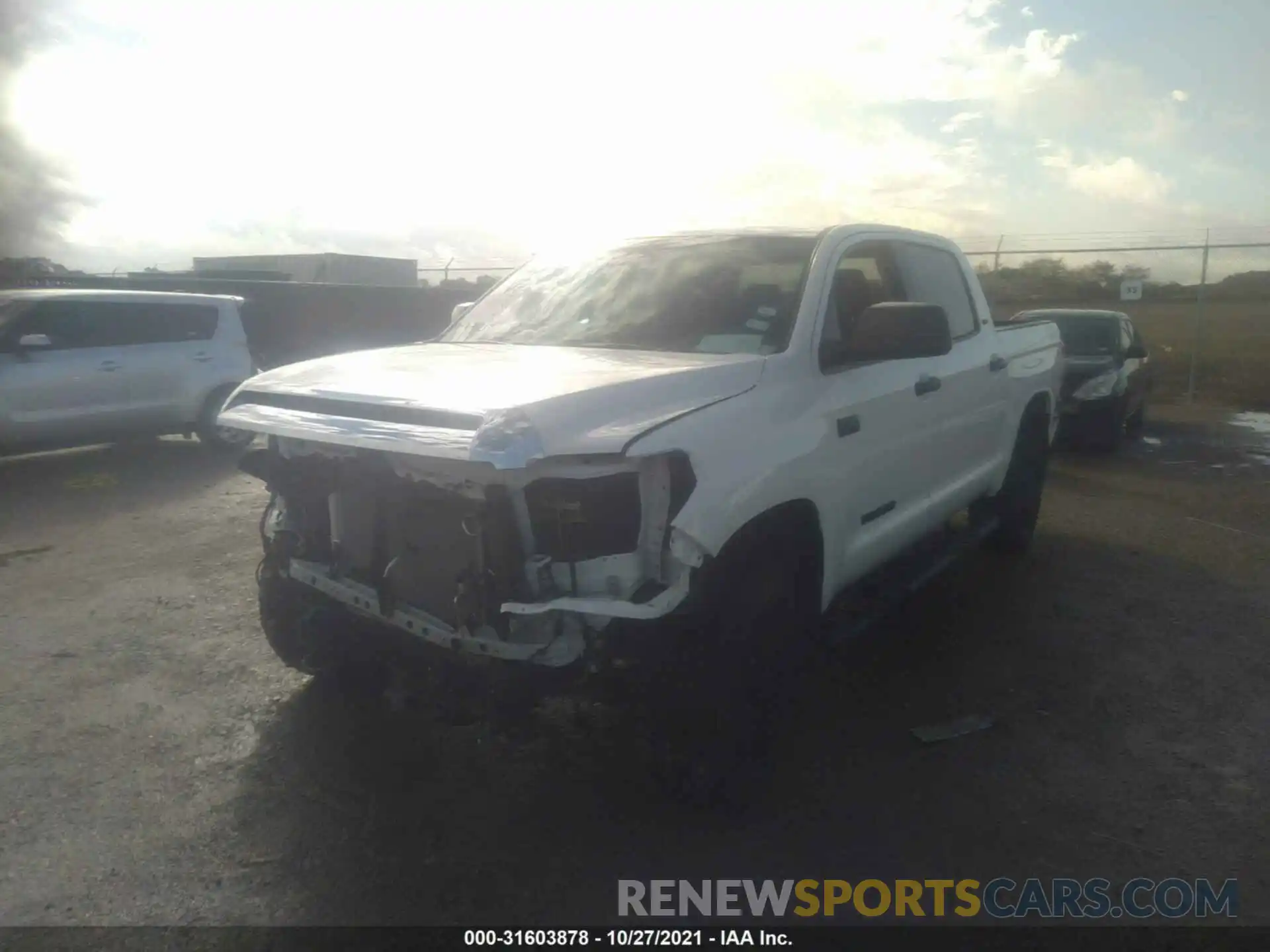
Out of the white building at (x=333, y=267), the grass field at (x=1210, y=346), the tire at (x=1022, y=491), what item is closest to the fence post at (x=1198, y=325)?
the grass field at (x=1210, y=346)

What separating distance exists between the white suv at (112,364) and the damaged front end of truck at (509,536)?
6973 mm

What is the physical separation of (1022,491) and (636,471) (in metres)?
4.14

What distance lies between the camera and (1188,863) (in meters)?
3.05

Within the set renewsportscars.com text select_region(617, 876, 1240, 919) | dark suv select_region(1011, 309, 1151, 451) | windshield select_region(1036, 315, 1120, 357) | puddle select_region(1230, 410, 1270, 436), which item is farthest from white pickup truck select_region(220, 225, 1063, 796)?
puddle select_region(1230, 410, 1270, 436)

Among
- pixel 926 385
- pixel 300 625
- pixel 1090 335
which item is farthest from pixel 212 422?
pixel 1090 335

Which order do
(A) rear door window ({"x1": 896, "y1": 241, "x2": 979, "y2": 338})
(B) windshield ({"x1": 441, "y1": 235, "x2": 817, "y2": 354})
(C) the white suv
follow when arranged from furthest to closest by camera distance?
(C) the white suv → (A) rear door window ({"x1": 896, "y1": 241, "x2": 979, "y2": 338}) → (B) windshield ({"x1": 441, "y1": 235, "x2": 817, "y2": 354})

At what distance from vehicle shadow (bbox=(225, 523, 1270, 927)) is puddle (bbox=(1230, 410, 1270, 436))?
9928mm

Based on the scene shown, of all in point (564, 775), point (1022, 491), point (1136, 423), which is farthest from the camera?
point (1136, 423)

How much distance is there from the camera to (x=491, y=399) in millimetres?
2891

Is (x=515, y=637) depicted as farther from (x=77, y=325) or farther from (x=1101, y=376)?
(x=1101, y=376)

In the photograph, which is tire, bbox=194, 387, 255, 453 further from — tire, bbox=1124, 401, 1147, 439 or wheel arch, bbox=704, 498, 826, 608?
tire, bbox=1124, 401, 1147, 439

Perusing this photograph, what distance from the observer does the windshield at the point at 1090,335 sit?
11.5 m

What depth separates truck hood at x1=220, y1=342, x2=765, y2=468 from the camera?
2.71 m

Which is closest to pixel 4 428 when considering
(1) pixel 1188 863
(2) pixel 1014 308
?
(1) pixel 1188 863
